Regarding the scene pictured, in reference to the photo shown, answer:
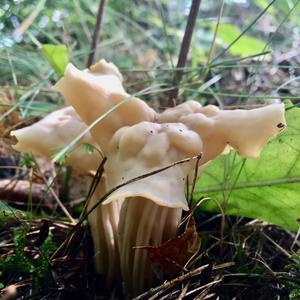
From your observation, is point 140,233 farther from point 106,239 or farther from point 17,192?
point 17,192

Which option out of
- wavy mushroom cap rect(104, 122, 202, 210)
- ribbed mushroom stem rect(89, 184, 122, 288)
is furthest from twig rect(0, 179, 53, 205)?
wavy mushroom cap rect(104, 122, 202, 210)

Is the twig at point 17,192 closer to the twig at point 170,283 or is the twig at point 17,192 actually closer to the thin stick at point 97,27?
the thin stick at point 97,27

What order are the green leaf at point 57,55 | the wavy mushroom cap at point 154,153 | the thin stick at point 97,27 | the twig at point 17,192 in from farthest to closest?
the thin stick at point 97,27, the twig at point 17,192, the green leaf at point 57,55, the wavy mushroom cap at point 154,153

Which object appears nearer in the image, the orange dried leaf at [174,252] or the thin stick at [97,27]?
the orange dried leaf at [174,252]

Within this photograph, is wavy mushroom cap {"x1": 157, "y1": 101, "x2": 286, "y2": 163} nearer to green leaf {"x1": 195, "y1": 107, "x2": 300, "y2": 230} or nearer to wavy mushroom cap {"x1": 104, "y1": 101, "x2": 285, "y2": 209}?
wavy mushroom cap {"x1": 104, "y1": 101, "x2": 285, "y2": 209}

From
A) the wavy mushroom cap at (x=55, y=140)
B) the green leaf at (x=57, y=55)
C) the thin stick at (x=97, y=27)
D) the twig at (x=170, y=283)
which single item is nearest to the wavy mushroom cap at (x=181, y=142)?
the wavy mushroom cap at (x=55, y=140)

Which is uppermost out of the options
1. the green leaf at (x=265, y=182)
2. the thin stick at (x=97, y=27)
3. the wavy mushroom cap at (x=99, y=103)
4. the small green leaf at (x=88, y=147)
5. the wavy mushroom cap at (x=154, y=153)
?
the thin stick at (x=97, y=27)

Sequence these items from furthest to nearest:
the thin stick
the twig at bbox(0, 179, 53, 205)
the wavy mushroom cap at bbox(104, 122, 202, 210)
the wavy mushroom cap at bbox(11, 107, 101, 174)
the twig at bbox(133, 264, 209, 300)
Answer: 1. the thin stick
2. the twig at bbox(0, 179, 53, 205)
3. the wavy mushroom cap at bbox(11, 107, 101, 174)
4. the twig at bbox(133, 264, 209, 300)
5. the wavy mushroom cap at bbox(104, 122, 202, 210)
